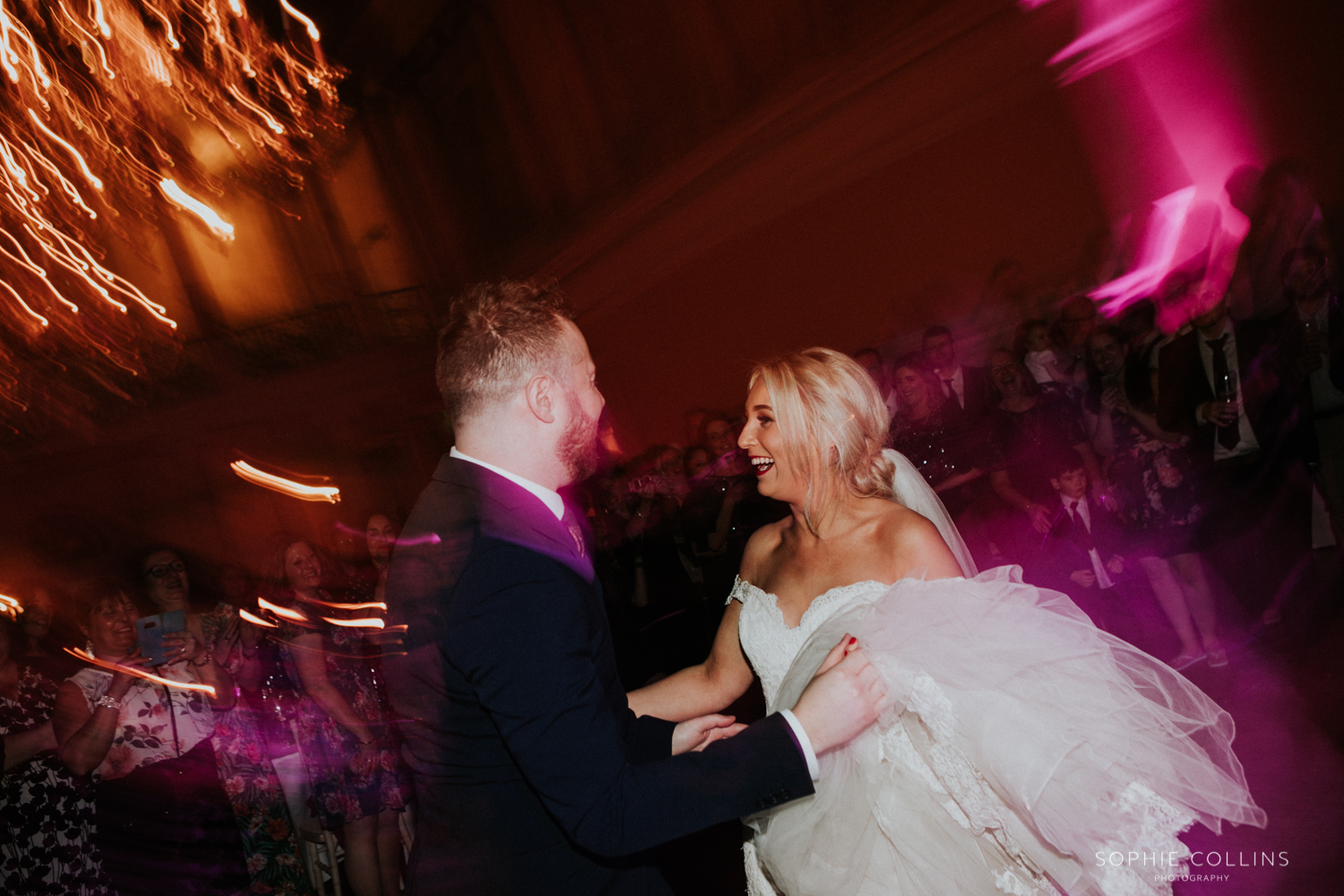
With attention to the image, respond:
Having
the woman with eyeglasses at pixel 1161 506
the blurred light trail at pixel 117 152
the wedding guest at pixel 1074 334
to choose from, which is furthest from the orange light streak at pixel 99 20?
the woman with eyeglasses at pixel 1161 506

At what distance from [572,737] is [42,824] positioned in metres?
2.91

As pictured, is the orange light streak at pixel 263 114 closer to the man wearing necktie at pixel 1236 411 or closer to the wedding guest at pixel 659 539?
the wedding guest at pixel 659 539

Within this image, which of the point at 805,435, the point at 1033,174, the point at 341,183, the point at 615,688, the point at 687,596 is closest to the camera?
the point at 615,688

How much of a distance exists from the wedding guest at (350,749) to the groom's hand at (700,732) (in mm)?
2308

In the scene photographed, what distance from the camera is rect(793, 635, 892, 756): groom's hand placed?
1502 mm

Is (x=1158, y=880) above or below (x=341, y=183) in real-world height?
below

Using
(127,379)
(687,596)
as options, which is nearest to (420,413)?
(127,379)

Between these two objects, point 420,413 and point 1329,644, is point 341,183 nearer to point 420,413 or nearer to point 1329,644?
point 420,413

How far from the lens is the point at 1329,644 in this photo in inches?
144

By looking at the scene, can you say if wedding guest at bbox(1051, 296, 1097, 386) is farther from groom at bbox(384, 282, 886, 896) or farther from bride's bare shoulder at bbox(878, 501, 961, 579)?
groom at bbox(384, 282, 886, 896)

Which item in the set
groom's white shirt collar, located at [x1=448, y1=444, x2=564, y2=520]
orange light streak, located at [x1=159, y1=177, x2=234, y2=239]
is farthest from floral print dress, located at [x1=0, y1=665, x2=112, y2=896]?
orange light streak, located at [x1=159, y1=177, x2=234, y2=239]

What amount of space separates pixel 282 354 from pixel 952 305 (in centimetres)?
1039

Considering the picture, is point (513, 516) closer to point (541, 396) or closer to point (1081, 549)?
point (541, 396)

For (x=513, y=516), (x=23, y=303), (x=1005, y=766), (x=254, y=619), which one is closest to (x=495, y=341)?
(x=513, y=516)
